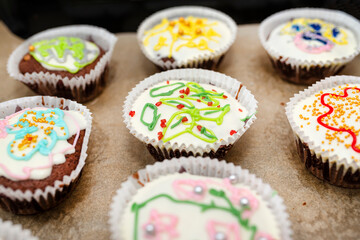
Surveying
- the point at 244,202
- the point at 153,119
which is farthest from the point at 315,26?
the point at 244,202

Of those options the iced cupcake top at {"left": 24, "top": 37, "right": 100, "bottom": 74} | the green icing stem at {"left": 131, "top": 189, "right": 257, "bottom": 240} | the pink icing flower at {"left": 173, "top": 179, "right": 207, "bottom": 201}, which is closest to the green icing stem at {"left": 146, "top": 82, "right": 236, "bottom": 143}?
the pink icing flower at {"left": 173, "top": 179, "right": 207, "bottom": 201}

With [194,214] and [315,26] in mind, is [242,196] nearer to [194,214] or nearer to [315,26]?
[194,214]

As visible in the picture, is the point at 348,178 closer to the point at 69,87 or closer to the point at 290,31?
the point at 290,31

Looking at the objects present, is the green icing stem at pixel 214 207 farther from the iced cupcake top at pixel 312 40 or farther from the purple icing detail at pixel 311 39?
the purple icing detail at pixel 311 39

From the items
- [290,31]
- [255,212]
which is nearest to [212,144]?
[255,212]

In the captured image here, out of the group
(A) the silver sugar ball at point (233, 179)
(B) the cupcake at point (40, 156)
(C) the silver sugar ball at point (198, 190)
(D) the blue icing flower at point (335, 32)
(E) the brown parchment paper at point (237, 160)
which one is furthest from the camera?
(D) the blue icing flower at point (335, 32)

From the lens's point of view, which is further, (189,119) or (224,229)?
(189,119)

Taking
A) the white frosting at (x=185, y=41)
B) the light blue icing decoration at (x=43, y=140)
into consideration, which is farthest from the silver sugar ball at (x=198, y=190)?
the white frosting at (x=185, y=41)
